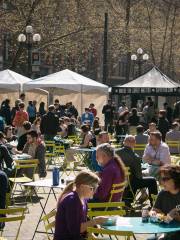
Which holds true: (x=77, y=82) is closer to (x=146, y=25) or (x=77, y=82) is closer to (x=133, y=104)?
(x=133, y=104)

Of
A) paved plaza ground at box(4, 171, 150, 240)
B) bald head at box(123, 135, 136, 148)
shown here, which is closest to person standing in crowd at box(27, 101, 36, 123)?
paved plaza ground at box(4, 171, 150, 240)

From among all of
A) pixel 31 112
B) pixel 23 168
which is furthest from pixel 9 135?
pixel 23 168

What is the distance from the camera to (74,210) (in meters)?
7.18

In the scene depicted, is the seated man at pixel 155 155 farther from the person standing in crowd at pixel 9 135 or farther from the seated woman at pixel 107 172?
the person standing in crowd at pixel 9 135

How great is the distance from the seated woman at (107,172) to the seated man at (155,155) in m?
3.37

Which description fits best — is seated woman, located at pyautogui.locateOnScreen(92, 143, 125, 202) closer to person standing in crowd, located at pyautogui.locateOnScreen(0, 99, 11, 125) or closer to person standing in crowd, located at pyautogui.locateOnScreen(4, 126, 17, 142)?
person standing in crowd, located at pyautogui.locateOnScreen(4, 126, 17, 142)

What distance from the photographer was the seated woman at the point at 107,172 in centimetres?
992

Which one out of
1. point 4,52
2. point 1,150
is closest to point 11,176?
point 1,150

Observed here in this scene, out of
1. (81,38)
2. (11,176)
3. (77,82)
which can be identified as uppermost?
(81,38)

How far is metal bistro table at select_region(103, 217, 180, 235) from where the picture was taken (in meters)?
7.35

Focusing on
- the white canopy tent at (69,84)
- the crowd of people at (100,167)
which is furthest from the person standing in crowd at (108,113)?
the crowd of people at (100,167)

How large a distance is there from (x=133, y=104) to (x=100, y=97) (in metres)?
3.13

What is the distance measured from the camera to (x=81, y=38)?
44812 millimetres

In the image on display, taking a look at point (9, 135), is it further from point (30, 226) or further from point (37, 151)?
point (30, 226)
